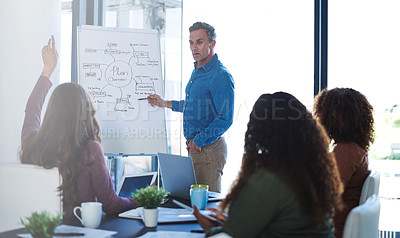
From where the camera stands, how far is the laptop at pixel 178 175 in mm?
2104

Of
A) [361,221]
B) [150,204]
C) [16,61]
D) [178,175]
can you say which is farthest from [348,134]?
[16,61]

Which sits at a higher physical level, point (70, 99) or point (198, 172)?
point (70, 99)

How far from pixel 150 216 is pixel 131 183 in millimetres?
413

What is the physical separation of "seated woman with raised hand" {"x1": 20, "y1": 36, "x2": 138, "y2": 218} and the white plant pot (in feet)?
0.79

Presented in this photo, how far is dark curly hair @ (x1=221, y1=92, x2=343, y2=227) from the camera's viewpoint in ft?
4.04

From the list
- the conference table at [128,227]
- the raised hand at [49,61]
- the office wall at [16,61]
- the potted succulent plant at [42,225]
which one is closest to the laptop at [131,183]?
the conference table at [128,227]

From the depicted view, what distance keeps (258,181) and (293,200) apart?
4.6 inches

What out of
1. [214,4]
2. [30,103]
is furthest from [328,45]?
[30,103]

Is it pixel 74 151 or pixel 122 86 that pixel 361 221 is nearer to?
pixel 74 151

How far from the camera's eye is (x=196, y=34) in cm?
310

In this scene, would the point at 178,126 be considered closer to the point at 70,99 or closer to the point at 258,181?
the point at 70,99

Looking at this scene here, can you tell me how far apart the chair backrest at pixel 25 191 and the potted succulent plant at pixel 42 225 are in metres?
0.39

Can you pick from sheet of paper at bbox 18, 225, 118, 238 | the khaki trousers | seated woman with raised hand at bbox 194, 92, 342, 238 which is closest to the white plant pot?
sheet of paper at bbox 18, 225, 118, 238

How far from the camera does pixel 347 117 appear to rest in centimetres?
202
